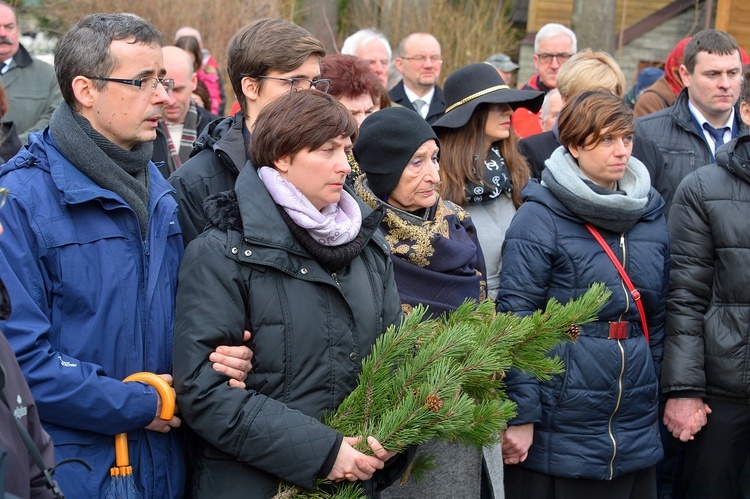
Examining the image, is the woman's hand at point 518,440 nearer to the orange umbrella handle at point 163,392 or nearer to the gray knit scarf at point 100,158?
the orange umbrella handle at point 163,392

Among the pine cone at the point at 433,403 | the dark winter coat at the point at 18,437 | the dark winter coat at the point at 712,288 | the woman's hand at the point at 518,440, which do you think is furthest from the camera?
the dark winter coat at the point at 712,288

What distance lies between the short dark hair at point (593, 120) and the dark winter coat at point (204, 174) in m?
1.63

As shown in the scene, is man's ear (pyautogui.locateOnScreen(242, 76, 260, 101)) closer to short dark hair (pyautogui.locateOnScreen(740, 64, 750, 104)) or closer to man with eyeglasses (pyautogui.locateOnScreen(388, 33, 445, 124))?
short dark hair (pyautogui.locateOnScreen(740, 64, 750, 104))

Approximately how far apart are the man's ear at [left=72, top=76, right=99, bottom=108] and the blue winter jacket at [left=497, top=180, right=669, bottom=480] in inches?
80.4

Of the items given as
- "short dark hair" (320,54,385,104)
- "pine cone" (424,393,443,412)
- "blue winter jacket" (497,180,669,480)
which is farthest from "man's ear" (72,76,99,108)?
"blue winter jacket" (497,180,669,480)

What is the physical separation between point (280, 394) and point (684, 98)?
14.0ft

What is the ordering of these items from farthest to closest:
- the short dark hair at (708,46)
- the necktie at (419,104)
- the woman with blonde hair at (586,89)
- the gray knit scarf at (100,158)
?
1. the necktie at (419,104)
2. the short dark hair at (708,46)
3. the woman with blonde hair at (586,89)
4. the gray knit scarf at (100,158)

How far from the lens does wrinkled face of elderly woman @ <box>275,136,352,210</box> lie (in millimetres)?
3303

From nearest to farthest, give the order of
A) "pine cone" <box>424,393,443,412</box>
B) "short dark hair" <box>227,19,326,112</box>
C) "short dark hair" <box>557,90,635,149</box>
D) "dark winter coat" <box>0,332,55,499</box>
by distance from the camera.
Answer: "dark winter coat" <box>0,332,55,499</box> < "pine cone" <box>424,393,443,412</box> < "short dark hair" <box>227,19,326,112</box> < "short dark hair" <box>557,90,635,149</box>

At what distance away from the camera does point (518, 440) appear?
4.24 m

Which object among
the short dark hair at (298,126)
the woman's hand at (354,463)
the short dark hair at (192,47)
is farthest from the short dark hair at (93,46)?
the short dark hair at (192,47)

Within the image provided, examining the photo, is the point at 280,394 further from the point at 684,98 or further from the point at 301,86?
the point at 684,98

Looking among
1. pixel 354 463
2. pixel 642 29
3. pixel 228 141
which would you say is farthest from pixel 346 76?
pixel 642 29

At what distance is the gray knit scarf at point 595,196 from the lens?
170 inches
